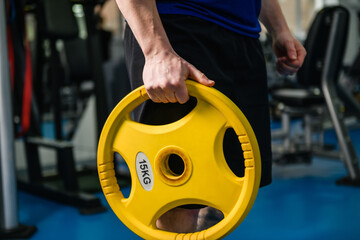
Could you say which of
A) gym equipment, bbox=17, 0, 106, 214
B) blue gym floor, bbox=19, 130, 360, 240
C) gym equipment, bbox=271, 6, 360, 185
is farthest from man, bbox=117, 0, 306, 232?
gym equipment, bbox=271, 6, 360, 185

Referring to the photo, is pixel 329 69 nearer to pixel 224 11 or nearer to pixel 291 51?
pixel 291 51

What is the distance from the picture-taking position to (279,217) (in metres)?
2.19

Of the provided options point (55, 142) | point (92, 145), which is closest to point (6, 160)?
point (55, 142)

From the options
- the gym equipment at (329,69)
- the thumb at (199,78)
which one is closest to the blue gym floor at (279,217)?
the gym equipment at (329,69)

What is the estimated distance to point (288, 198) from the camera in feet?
8.32

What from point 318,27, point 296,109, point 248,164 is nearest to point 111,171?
point 248,164

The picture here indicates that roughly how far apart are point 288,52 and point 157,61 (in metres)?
0.49

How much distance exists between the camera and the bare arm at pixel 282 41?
1.12 metres

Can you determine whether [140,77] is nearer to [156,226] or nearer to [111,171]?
[111,171]

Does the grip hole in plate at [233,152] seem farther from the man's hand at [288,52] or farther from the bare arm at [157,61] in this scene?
the man's hand at [288,52]

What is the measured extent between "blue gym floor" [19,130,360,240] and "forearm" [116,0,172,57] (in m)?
1.35

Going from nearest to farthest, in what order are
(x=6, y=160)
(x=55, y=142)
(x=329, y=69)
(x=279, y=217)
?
(x=6, y=160) → (x=279, y=217) → (x=55, y=142) → (x=329, y=69)

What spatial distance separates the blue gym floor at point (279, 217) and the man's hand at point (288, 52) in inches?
40.1

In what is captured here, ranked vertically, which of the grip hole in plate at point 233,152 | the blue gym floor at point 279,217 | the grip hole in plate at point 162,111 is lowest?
the blue gym floor at point 279,217
